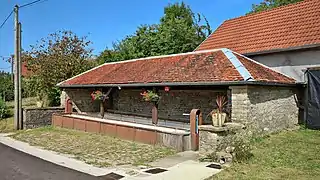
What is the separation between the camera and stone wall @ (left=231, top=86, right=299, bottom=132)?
389 inches

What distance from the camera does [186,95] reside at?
15461mm

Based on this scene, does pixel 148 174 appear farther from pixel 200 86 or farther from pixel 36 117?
pixel 36 117

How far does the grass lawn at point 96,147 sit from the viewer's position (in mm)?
8723

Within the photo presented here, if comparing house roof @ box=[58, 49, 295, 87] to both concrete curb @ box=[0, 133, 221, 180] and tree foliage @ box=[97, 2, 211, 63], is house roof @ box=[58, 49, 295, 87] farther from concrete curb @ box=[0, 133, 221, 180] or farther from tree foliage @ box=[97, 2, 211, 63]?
tree foliage @ box=[97, 2, 211, 63]

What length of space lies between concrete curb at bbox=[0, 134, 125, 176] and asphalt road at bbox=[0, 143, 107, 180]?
22 centimetres

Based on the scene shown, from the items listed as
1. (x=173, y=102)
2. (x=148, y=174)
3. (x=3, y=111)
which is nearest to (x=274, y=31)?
(x=173, y=102)

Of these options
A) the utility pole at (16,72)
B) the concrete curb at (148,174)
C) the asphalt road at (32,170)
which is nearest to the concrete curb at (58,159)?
the concrete curb at (148,174)

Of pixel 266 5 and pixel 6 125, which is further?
pixel 266 5

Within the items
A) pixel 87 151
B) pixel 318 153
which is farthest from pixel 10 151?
pixel 318 153

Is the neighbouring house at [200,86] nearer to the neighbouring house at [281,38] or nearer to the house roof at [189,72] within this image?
the house roof at [189,72]

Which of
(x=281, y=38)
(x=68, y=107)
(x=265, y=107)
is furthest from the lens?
(x=68, y=107)

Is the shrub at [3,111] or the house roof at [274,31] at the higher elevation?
the house roof at [274,31]

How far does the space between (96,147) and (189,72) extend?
4.58 meters

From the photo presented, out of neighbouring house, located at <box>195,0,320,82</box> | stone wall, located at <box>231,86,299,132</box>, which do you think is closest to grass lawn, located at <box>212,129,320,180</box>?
stone wall, located at <box>231,86,299,132</box>
